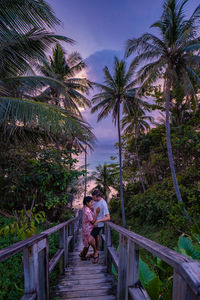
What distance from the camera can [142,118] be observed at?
17.7m

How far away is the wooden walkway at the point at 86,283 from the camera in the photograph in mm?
2236

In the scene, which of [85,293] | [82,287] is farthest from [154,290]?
[82,287]

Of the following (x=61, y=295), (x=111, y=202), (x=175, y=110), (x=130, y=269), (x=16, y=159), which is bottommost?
(x=111, y=202)

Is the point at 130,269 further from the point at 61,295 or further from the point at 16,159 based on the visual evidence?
the point at 16,159

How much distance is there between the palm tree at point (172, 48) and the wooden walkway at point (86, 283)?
259 inches

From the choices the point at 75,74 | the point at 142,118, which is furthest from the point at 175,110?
the point at 75,74

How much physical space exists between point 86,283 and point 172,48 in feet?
33.3

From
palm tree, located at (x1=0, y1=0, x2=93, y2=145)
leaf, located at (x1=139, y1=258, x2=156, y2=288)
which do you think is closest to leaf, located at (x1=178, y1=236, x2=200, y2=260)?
leaf, located at (x1=139, y1=258, x2=156, y2=288)

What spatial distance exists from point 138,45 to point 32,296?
34.4ft

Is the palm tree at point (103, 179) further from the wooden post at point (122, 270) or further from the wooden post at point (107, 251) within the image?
the wooden post at point (122, 270)

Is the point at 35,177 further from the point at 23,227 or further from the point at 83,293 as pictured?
the point at 83,293

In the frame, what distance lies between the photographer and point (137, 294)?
145cm

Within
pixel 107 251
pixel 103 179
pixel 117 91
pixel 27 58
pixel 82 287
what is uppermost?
pixel 117 91

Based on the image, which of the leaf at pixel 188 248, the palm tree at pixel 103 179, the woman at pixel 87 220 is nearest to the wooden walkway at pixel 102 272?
the woman at pixel 87 220
